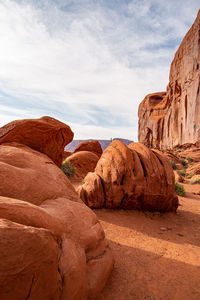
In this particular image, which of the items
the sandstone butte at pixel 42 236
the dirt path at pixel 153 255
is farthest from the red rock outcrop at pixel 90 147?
the sandstone butte at pixel 42 236

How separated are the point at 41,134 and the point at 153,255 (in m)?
3.53

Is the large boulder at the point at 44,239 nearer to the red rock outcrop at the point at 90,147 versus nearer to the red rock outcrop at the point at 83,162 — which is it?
the red rock outcrop at the point at 83,162

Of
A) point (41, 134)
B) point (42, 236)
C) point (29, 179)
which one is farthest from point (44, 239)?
point (41, 134)

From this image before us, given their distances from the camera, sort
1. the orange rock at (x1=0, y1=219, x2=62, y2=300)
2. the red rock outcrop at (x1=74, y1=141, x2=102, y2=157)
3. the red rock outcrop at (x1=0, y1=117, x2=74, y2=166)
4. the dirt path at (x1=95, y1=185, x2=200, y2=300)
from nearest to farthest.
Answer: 1. the orange rock at (x1=0, y1=219, x2=62, y2=300)
2. the dirt path at (x1=95, y1=185, x2=200, y2=300)
3. the red rock outcrop at (x1=0, y1=117, x2=74, y2=166)
4. the red rock outcrop at (x1=74, y1=141, x2=102, y2=157)

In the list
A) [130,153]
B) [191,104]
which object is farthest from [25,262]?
[191,104]

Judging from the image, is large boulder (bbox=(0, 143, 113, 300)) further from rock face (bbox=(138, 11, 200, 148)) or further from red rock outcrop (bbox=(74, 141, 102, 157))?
rock face (bbox=(138, 11, 200, 148))

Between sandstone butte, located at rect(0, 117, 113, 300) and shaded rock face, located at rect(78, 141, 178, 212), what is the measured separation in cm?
279

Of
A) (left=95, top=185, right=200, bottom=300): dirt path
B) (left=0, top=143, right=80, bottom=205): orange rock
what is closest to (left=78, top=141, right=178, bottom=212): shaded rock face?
(left=95, top=185, right=200, bottom=300): dirt path

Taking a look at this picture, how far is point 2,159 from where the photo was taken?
2676 mm

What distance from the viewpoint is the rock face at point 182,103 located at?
27.5 metres

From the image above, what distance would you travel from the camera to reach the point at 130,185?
5555 millimetres

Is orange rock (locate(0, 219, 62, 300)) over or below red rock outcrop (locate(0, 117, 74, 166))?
below

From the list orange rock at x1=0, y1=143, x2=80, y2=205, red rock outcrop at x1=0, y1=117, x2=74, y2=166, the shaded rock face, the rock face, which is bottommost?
the shaded rock face

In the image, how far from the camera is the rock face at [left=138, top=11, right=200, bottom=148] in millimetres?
27531
